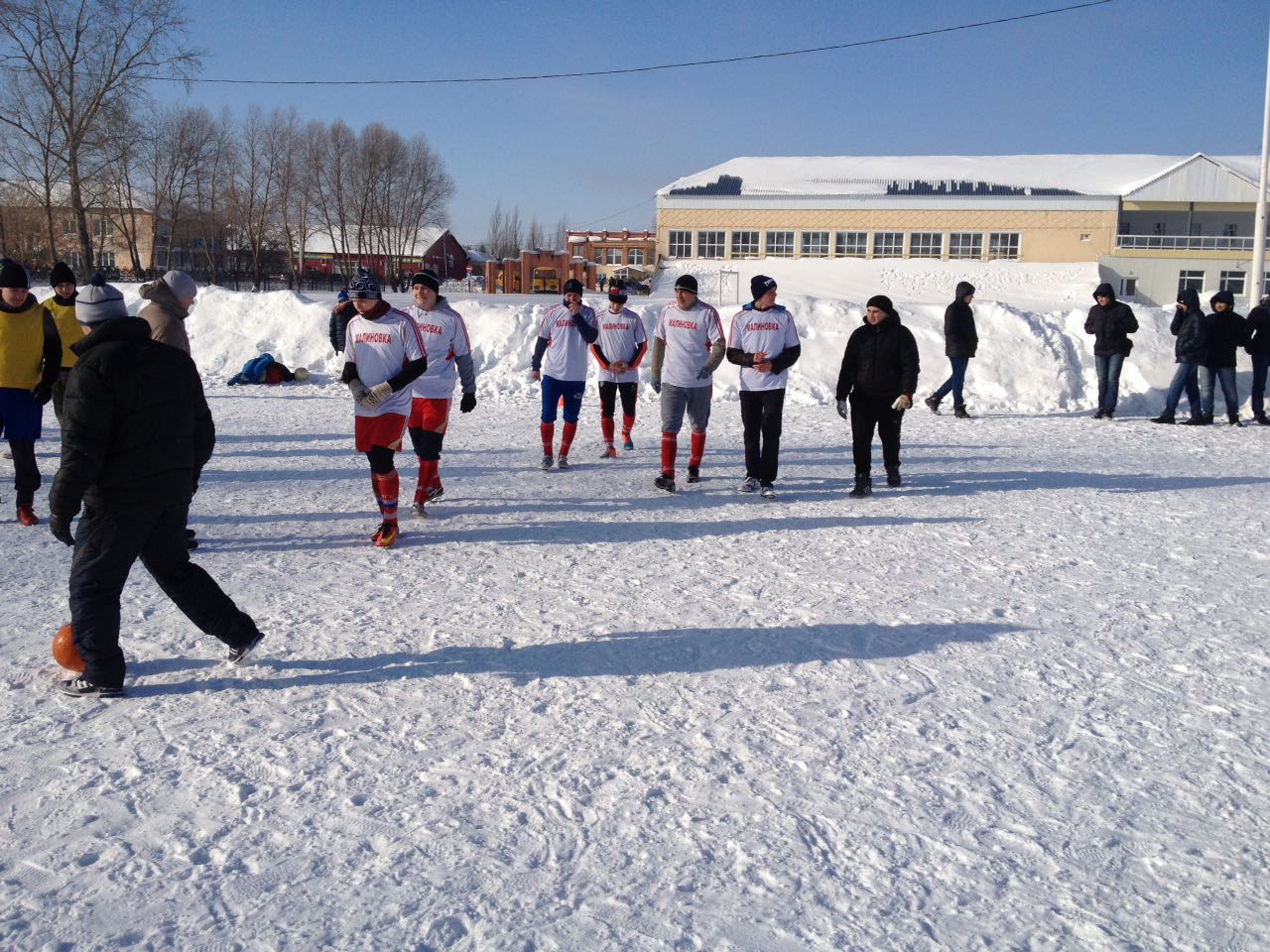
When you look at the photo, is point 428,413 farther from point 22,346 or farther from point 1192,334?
point 1192,334

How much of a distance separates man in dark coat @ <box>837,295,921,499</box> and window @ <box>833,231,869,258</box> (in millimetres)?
46689

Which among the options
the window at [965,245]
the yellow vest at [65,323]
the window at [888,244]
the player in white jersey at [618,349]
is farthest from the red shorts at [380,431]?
the window at [965,245]

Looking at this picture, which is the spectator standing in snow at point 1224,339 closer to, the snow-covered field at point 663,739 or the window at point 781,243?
the snow-covered field at point 663,739

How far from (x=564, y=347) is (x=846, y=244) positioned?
46833 millimetres

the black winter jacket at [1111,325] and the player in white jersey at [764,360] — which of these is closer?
the player in white jersey at [764,360]

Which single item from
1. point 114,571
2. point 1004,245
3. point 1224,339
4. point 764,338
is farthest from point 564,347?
point 1004,245

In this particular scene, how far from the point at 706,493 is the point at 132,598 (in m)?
4.68

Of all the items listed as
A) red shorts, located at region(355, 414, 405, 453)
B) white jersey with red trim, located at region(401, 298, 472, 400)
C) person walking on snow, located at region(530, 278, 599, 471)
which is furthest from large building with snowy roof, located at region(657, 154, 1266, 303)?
red shorts, located at region(355, 414, 405, 453)

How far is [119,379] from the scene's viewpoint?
3.74 metres

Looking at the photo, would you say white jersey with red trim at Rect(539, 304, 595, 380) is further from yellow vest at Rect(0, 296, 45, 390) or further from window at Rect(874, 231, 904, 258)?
window at Rect(874, 231, 904, 258)

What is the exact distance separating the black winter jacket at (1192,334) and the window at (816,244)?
41566mm

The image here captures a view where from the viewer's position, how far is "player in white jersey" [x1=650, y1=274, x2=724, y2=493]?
26.9 feet

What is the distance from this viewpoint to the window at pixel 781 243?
174 feet

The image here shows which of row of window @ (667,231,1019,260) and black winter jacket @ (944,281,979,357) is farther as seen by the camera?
row of window @ (667,231,1019,260)
